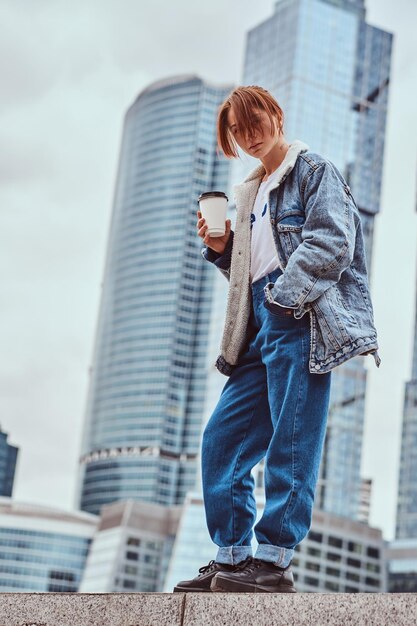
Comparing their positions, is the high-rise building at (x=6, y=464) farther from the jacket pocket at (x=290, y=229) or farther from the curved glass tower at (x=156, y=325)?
the jacket pocket at (x=290, y=229)

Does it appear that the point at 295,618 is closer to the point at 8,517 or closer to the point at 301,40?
the point at 8,517

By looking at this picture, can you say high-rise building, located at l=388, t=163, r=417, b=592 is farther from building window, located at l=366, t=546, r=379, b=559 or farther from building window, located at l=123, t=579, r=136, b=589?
building window, located at l=123, t=579, r=136, b=589

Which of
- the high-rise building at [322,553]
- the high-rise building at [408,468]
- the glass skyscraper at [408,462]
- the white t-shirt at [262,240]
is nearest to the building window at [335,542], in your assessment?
the high-rise building at [322,553]

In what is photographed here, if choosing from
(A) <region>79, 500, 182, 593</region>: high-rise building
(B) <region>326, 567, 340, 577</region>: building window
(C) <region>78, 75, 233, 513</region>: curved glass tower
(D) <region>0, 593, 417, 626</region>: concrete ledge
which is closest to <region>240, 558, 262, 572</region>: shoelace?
(D) <region>0, 593, 417, 626</region>: concrete ledge

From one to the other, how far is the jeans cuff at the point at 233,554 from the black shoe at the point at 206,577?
15mm

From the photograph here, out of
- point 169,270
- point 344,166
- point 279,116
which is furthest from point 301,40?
point 279,116

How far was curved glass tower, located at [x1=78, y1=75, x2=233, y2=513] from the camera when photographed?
14612 cm

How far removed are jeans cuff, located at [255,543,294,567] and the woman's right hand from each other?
1348 millimetres

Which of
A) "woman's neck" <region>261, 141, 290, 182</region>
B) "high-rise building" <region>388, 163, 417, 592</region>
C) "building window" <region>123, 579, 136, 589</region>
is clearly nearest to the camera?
"woman's neck" <region>261, 141, 290, 182</region>

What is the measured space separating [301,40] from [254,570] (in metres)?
137

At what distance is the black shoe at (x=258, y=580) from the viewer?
14.4 ft

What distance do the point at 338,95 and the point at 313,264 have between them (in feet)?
449

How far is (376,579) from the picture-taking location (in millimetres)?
103438

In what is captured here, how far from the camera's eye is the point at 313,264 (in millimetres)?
4559
